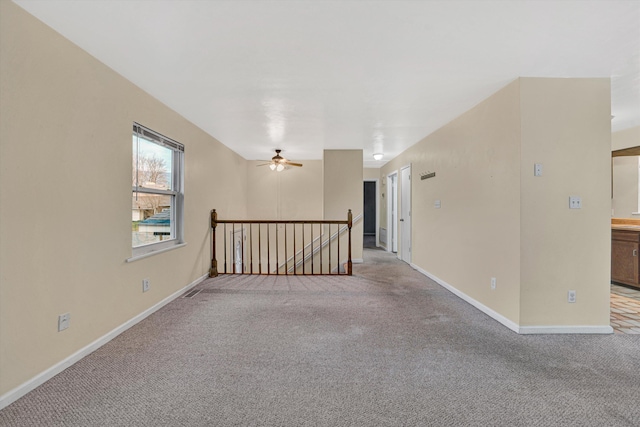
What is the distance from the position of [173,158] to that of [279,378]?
2.96m

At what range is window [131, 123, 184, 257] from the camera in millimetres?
3020

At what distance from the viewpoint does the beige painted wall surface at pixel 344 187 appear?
6.09m

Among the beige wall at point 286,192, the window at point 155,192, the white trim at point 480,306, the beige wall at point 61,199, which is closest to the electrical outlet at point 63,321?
the beige wall at point 61,199

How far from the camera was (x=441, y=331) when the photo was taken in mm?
2729

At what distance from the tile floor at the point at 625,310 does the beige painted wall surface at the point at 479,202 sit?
1093mm

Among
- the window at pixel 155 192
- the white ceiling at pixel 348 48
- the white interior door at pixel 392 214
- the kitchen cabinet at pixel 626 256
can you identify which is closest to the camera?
the white ceiling at pixel 348 48

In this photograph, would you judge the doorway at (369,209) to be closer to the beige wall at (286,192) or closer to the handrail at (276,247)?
the beige wall at (286,192)

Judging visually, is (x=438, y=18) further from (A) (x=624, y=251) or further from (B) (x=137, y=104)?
(A) (x=624, y=251)

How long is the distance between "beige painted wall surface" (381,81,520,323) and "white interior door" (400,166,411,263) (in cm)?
103

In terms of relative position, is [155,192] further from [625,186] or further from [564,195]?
[625,186]

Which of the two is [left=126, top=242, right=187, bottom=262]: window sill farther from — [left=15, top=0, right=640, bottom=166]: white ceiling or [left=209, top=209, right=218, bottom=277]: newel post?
[left=15, top=0, right=640, bottom=166]: white ceiling

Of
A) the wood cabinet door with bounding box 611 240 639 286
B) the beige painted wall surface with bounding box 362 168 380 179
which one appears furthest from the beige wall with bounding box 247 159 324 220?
the wood cabinet door with bounding box 611 240 639 286

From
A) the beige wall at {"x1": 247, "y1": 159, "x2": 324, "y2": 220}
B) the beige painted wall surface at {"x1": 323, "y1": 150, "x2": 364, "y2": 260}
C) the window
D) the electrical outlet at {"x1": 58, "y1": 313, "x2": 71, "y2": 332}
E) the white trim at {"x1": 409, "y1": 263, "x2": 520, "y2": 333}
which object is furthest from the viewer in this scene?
the beige wall at {"x1": 247, "y1": 159, "x2": 324, "y2": 220}

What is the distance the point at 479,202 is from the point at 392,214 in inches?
164
